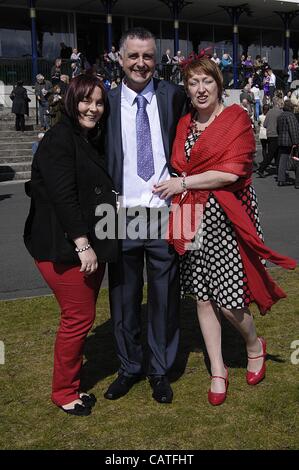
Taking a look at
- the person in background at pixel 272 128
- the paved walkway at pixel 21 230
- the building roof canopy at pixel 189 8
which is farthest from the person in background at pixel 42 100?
the person in background at pixel 272 128

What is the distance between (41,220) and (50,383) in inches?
45.5

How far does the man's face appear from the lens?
3145 millimetres

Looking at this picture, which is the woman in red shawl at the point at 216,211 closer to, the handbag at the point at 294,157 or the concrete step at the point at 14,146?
the handbag at the point at 294,157

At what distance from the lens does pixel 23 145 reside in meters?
15.6

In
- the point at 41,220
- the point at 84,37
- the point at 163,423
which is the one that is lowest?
the point at 163,423

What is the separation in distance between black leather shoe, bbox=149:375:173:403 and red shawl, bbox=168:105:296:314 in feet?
2.43

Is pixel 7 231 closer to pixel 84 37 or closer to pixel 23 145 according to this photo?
pixel 23 145

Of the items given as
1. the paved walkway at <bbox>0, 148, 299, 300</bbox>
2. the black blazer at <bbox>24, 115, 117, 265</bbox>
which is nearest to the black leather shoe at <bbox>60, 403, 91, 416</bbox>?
the black blazer at <bbox>24, 115, 117, 265</bbox>

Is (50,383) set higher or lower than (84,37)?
lower

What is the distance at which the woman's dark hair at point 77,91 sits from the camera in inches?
118

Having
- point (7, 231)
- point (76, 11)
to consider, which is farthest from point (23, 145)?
point (76, 11)

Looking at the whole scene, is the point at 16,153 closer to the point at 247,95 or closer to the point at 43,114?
the point at 43,114

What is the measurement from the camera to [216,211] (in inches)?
125

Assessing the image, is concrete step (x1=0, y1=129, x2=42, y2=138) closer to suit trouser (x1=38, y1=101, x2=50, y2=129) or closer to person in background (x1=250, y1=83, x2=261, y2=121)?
suit trouser (x1=38, y1=101, x2=50, y2=129)
